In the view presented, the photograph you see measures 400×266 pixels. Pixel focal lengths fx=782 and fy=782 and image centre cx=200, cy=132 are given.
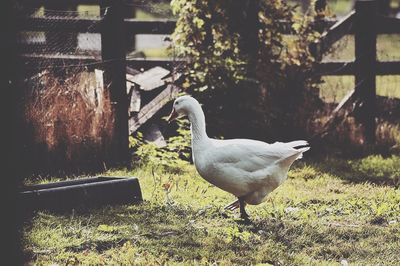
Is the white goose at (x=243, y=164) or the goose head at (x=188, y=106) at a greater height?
the goose head at (x=188, y=106)

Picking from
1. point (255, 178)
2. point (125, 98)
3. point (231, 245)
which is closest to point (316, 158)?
point (125, 98)

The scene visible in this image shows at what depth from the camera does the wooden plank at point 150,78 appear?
10406mm

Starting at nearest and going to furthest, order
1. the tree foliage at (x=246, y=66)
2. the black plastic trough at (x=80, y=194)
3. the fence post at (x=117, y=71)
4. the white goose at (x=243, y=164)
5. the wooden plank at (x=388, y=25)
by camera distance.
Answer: the white goose at (x=243, y=164), the black plastic trough at (x=80, y=194), the fence post at (x=117, y=71), the tree foliage at (x=246, y=66), the wooden plank at (x=388, y=25)

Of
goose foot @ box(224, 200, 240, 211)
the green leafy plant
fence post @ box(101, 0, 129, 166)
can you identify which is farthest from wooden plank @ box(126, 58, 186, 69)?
goose foot @ box(224, 200, 240, 211)

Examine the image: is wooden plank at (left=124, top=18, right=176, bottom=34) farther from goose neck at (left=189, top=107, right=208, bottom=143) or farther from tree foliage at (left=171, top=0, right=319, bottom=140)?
goose neck at (left=189, top=107, right=208, bottom=143)

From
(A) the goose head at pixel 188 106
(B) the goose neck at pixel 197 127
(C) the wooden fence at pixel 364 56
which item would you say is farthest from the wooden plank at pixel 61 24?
(C) the wooden fence at pixel 364 56

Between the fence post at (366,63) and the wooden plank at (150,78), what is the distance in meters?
2.56

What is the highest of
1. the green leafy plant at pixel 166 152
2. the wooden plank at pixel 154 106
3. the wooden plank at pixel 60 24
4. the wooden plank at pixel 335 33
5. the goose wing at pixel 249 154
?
the wooden plank at pixel 60 24

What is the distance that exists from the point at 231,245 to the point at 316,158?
397 cm

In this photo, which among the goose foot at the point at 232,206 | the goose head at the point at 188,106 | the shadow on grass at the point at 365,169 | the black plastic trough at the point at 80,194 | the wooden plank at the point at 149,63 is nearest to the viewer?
the black plastic trough at the point at 80,194

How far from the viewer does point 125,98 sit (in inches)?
361

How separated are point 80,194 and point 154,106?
10.5 ft

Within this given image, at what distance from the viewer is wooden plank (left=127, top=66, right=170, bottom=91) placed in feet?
34.1

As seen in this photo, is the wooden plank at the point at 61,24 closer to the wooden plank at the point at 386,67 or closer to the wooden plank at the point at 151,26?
the wooden plank at the point at 151,26
